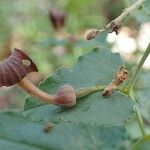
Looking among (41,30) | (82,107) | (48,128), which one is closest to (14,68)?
(82,107)

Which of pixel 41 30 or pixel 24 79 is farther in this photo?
pixel 41 30

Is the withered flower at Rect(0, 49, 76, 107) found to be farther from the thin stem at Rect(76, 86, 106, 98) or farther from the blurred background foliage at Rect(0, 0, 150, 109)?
the blurred background foliage at Rect(0, 0, 150, 109)

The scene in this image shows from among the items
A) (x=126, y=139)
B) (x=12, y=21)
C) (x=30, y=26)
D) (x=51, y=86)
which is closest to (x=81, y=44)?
(x=126, y=139)

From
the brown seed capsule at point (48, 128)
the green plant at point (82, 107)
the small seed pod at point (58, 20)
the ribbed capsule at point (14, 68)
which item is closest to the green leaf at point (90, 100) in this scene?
the green plant at point (82, 107)

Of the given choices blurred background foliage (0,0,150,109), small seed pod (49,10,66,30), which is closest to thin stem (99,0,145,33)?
small seed pod (49,10,66,30)

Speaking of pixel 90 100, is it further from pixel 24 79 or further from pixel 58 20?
pixel 58 20

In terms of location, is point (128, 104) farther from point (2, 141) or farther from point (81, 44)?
point (81, 44)
